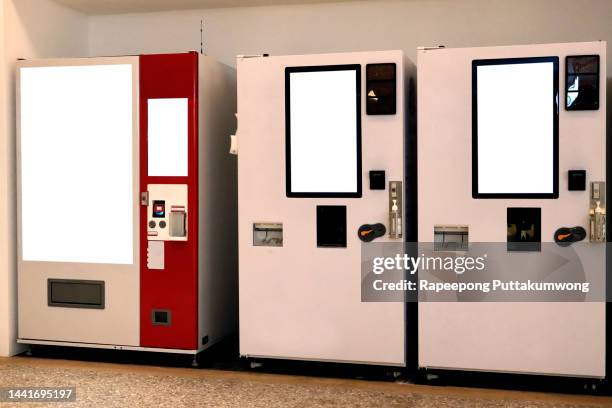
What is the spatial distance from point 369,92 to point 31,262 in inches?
98.8

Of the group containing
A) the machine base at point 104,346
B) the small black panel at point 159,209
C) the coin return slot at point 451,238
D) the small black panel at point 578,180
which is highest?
the small black panel at point 578,180

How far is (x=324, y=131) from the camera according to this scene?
442 cm

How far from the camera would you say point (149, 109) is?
4.69 m

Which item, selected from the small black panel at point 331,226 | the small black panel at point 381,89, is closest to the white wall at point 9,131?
the small black panel at point 331,226

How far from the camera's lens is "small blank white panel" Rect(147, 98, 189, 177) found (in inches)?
183

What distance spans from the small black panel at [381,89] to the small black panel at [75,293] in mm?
2104

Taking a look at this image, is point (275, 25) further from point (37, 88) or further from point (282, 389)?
point (282, 389)

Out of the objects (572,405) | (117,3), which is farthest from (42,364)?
(572,405)

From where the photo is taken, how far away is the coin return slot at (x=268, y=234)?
4543 mm

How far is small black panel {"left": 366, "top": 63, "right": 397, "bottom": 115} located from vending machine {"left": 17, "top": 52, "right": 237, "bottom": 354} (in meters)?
1.11

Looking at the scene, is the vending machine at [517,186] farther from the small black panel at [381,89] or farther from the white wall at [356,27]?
the white wall at [356,27]

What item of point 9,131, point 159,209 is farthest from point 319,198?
point 9,131

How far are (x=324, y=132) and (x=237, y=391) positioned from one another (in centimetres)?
159

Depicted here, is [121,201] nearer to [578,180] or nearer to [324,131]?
[324,131]
